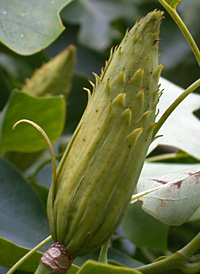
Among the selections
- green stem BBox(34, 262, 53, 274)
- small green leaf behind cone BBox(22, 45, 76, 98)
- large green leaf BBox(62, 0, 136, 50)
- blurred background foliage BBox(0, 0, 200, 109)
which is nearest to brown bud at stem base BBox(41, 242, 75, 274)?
green stem BBox(34, 262, 53, 274)

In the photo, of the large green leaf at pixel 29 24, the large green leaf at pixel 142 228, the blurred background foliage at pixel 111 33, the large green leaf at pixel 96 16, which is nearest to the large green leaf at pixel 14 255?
the large green leaf at pixel 142 228

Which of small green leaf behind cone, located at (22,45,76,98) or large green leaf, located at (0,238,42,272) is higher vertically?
small green leaf behind cone, located at (22,45,76,98)

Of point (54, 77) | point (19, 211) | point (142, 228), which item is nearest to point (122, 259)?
point (142, 228)

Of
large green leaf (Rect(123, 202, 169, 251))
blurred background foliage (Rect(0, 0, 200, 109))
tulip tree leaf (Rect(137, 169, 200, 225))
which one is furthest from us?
blurred background foliage (Rect(0, 0, 200, 109))

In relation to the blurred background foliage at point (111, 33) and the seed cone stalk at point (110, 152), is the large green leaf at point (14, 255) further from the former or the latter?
the blurred background foliage at point (111, 33)

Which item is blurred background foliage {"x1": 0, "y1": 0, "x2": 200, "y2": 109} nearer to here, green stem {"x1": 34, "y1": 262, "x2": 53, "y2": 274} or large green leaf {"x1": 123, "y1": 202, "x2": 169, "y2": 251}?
large green leaf {"x1": 123, "y1": 202, "x2": 169, "y2": 251}

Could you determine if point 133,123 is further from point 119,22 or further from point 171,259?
point 119,22

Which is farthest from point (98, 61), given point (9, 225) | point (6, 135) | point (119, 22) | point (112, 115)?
point (112, 115)
